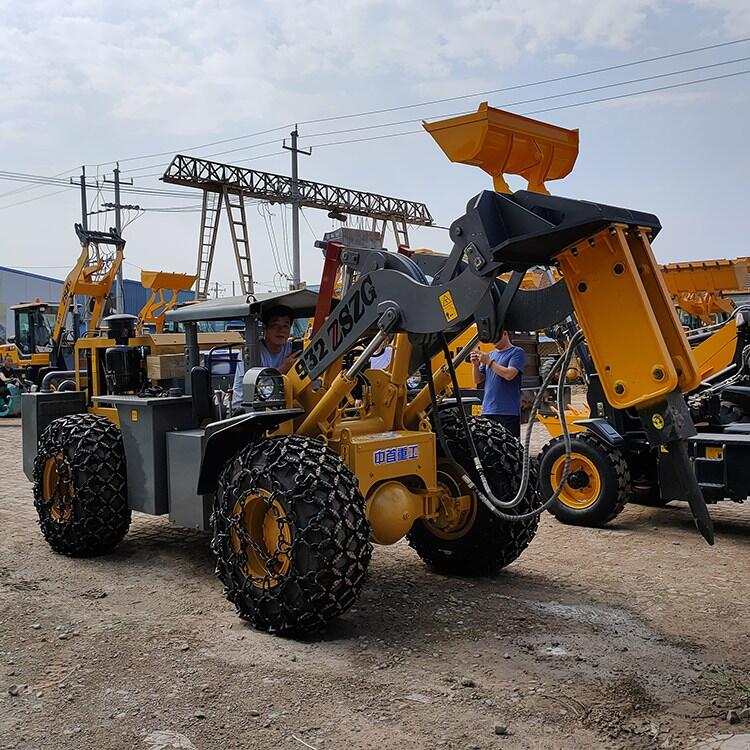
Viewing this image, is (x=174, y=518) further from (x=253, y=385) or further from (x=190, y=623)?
(x=253, y=385)

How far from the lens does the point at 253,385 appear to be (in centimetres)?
498

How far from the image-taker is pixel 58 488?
639 centimetres

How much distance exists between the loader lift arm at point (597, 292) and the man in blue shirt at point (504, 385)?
353 cm

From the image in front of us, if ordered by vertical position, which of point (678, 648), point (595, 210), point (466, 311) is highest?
point (595, 210)

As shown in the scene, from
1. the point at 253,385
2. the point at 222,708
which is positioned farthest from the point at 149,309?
the point at 222,708

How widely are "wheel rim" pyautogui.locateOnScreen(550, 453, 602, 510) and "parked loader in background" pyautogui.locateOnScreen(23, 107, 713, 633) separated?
199cm

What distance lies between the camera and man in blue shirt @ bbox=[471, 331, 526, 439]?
26.0 feet

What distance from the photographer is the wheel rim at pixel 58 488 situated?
627cm

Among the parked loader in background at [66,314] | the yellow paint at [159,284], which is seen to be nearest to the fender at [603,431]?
the parked loader in background at [66,314]

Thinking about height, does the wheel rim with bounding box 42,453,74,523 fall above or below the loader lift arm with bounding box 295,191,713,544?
below

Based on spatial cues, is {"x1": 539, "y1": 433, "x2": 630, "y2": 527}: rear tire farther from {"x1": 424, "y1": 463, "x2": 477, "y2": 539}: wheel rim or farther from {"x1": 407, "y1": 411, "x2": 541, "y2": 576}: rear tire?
{"x1": 424, "y1": 463, "x2": 477, "y2": 539}: wheel rim

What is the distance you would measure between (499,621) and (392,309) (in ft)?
6.30

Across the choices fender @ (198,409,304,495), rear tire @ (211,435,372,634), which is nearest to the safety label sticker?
rear tire @ (211,435,372,634)

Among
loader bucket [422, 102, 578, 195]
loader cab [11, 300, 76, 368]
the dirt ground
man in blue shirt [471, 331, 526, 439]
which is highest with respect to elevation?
loader cab [11, 300, 76, 368]
